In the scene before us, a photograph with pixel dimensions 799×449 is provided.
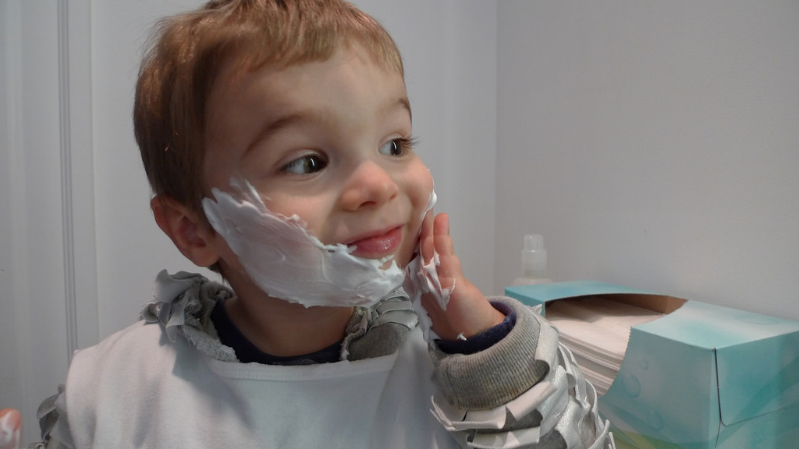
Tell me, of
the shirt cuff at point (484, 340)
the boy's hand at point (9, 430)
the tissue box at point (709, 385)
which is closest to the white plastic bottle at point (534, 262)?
the tissue box at point (709, 385)

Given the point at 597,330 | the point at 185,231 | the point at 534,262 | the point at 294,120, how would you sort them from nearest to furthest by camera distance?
the point at 294,120 → the point at 185,231 → the point at 597,330 → the point at 534,262

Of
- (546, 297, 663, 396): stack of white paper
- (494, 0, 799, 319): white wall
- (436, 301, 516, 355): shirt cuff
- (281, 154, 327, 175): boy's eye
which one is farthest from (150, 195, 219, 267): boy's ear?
(494, 0, 799, 319): white wall

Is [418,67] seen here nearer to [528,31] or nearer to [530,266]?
[528,31]

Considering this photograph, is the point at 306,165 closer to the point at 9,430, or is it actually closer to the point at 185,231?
the point at 185,231

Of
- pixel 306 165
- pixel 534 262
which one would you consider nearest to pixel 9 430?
pixel 306 165

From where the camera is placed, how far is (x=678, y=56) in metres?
0.63

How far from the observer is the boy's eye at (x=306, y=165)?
0.37 meters

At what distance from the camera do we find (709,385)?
1.42 feet

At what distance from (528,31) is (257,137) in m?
0.76

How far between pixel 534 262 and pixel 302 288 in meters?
0.53

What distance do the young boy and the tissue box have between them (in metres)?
0.09

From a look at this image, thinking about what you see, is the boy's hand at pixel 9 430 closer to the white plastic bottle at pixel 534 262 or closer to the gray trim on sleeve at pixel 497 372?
the gray trim on sleeve at pixel 497 372

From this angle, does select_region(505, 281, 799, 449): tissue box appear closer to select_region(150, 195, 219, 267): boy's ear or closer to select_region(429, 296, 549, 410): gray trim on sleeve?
select_region(429, 296, 549, 410): gray trim on sleeve

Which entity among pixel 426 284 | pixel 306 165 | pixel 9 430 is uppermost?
pixel 306 165
